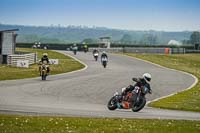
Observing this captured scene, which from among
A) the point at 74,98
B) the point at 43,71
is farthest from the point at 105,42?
the point at 74,98

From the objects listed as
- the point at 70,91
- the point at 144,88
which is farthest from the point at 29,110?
the point at 70,91

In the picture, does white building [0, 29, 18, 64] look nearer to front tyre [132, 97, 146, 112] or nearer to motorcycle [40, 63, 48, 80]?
motorcycle [40, 63, 48, 80]

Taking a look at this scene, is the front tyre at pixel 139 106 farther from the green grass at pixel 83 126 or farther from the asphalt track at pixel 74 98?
the green grass at pixel 83 126

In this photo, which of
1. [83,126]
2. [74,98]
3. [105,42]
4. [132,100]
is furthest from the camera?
[105,42]

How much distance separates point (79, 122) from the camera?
49.5ft

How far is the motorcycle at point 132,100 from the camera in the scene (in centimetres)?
2117

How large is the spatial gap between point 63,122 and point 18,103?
7.55 metres

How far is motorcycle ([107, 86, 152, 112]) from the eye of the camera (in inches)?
834

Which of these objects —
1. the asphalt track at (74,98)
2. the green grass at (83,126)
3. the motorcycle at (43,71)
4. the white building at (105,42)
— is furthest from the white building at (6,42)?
the white building at (105,42)

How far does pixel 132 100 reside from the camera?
21359 millimetres

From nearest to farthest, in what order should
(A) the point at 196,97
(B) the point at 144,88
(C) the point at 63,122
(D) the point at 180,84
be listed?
(C) the point at 63,122, (B) the point at 144,88, (A) the point at 196,97, (D) the point at 180,84

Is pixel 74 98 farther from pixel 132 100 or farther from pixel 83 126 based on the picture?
pixel 83 126

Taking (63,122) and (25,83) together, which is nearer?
(63,122)

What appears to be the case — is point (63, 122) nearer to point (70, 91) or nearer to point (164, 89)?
point (70, 91)
